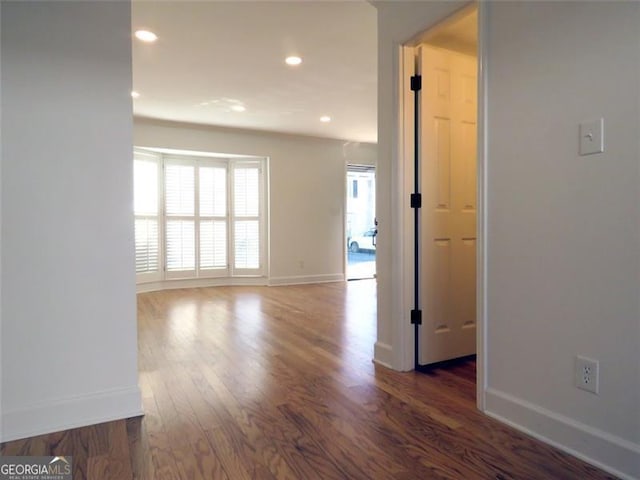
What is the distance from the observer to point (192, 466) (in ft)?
5.15

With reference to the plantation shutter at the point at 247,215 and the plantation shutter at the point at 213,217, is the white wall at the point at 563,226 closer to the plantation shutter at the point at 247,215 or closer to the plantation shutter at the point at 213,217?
the plantation shutter at the point at 247,215

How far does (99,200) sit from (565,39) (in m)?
2.16

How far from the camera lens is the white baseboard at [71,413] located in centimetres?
178

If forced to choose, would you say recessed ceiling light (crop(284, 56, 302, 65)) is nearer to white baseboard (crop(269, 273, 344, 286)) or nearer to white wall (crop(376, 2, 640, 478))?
white wall (crop(376, 2, 640, 478))

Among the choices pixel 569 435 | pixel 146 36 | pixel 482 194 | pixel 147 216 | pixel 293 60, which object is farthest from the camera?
pixel 147 216

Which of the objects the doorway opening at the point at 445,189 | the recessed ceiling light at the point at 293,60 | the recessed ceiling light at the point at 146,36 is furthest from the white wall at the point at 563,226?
the recessed ceiling light at the point at 146,36

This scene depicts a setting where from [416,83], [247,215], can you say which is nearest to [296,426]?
[416,83]

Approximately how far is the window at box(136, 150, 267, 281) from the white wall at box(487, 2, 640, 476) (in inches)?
203

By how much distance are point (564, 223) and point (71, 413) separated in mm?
2339

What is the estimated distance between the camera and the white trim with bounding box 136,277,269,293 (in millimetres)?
6065

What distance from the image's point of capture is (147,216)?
19.5 ft

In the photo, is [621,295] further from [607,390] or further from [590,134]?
[590,134]

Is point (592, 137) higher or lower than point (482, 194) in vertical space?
higher

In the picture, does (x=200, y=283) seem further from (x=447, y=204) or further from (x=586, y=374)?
(x=586, y=374)
